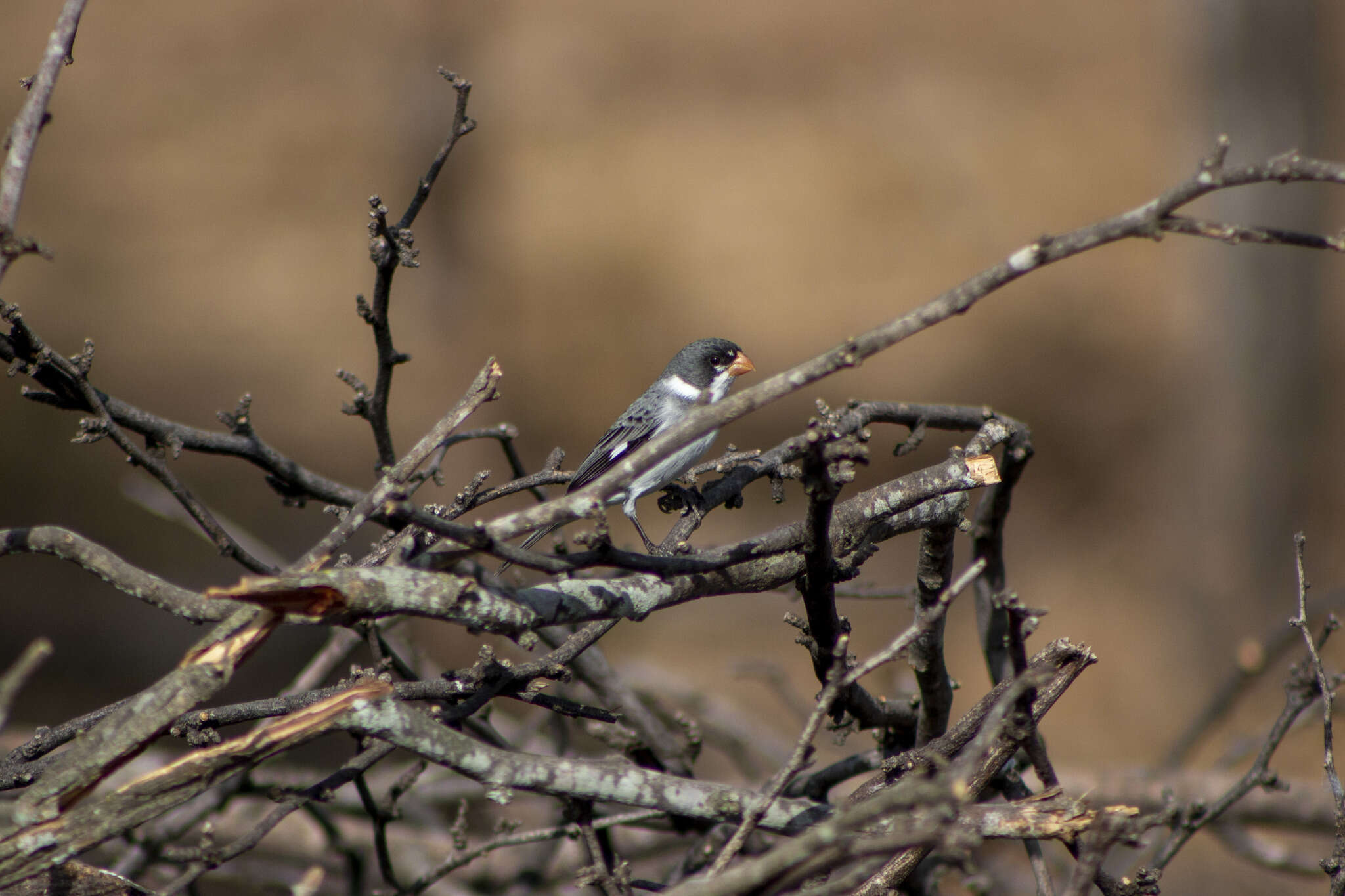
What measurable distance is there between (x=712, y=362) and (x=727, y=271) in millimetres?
6470

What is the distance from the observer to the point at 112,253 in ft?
40.7

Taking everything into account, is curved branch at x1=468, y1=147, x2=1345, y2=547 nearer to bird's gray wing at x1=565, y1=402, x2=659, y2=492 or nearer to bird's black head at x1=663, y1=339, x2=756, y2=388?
bird's gray wing at x1=565, y1=402, x2=659, y2=492

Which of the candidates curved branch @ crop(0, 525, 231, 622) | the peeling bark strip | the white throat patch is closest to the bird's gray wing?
the white throat patch

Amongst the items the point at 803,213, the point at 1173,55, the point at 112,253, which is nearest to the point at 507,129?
the point at 803,213

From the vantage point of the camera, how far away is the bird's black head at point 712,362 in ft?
15.5

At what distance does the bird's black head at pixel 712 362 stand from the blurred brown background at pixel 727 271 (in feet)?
12.8

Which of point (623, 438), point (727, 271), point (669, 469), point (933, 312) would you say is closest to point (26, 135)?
point (933, 312)

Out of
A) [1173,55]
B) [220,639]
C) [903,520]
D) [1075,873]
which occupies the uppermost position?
[1173,55]

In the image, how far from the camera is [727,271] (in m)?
11.0

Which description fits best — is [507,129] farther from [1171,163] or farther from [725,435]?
[1171,163]

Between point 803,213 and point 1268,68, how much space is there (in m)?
4.48

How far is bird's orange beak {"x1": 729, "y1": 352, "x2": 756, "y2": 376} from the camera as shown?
4703mm

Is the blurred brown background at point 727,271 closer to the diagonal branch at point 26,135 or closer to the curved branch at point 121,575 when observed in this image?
the curved branch at point 121,575

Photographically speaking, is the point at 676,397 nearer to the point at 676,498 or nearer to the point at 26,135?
the point at 676,498
